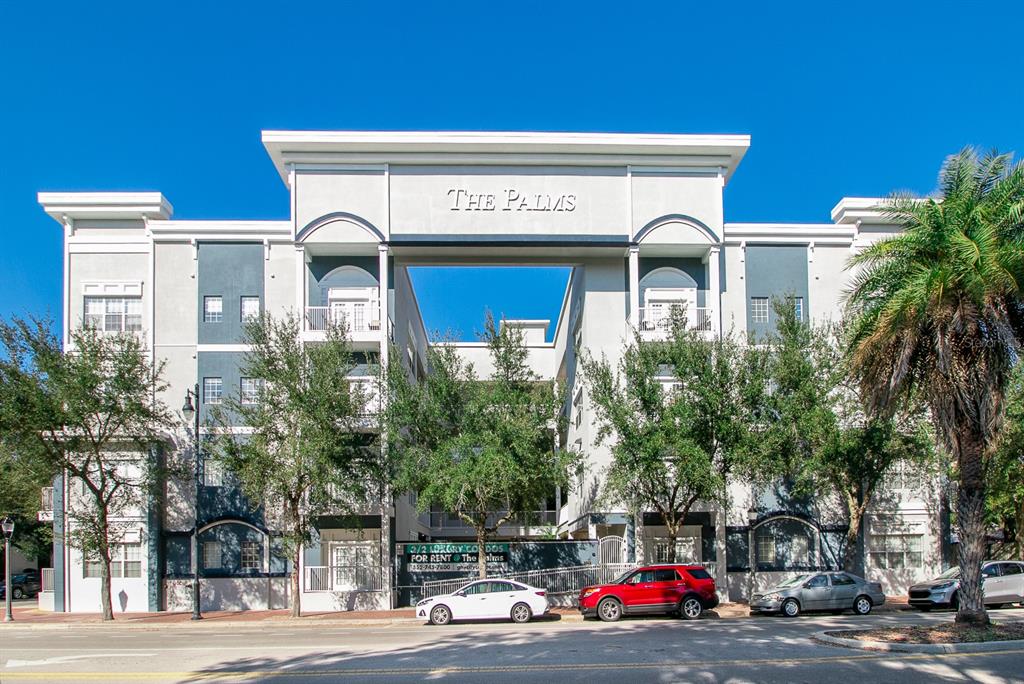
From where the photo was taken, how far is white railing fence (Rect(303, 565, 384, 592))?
3253 cm

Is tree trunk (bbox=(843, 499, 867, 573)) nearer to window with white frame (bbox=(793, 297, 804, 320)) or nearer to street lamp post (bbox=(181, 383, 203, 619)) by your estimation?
window with white frame (bbox=(793, 297, 804, 320))

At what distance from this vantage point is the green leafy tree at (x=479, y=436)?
29.5 meters

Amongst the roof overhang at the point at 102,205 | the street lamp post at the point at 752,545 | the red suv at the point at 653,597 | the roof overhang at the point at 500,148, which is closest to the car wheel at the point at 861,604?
the red suv at the point at 653,597

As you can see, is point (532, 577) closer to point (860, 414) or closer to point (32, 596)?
point (860, 414)

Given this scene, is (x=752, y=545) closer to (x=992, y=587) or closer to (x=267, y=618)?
(x=992, y=587)

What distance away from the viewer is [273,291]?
34.6 meters

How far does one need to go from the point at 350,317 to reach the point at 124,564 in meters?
11.9

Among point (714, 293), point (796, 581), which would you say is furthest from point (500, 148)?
point (796, 581)

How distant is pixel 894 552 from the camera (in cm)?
3391

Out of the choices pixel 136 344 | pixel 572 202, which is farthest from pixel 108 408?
pixel 572 202

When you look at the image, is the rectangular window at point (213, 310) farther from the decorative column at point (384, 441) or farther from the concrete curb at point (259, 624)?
the concrete curb at point (259, 624)

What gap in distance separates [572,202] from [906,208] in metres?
15.8

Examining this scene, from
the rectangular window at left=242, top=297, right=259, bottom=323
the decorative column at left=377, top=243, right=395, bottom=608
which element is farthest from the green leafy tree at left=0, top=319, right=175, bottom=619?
the decorative column at left=377, top=243, right=395, bottom=608

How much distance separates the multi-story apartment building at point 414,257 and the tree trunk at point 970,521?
529 inches
